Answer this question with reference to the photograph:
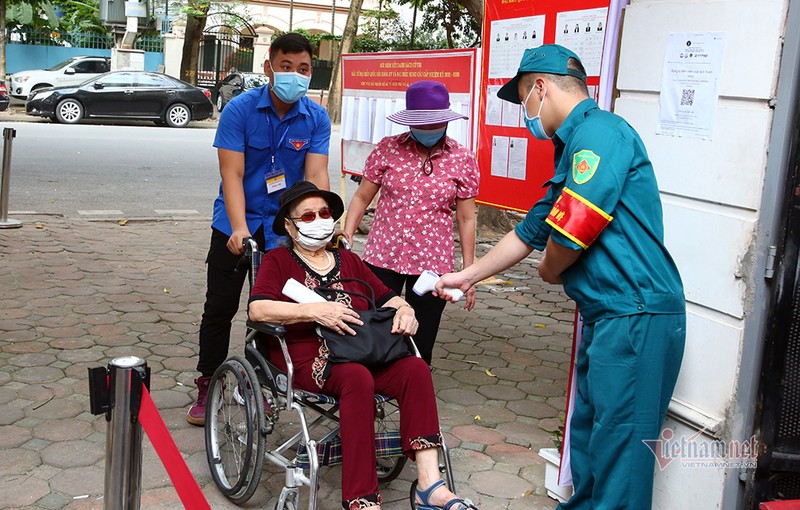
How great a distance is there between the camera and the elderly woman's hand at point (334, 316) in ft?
11.5

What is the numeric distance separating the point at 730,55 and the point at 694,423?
4.26 feet

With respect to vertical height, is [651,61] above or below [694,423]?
above

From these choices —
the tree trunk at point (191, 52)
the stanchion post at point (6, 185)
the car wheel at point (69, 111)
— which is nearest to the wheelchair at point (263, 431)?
the stanchion post at point (6, 185)

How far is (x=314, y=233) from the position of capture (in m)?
3.76

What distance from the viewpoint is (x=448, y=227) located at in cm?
450

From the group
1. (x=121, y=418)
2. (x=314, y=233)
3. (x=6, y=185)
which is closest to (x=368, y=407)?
(x=314, y=233)

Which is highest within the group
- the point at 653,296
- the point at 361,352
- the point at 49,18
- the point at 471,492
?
the point at 49,18

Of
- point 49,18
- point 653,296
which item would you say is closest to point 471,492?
point 653,296

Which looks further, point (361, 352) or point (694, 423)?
point (361, 352)

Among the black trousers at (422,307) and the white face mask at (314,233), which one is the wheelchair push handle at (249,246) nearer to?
the white face mask at (314,233)

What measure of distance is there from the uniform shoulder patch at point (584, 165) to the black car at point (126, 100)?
18421 millimetres

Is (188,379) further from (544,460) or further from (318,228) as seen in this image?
(544,460)

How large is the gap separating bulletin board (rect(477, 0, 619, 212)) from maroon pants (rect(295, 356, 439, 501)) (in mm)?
1957

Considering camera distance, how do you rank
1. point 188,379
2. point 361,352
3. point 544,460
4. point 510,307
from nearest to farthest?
1. point 361,352
2. point 544,460
3. point 188,379
4. point 510,307
